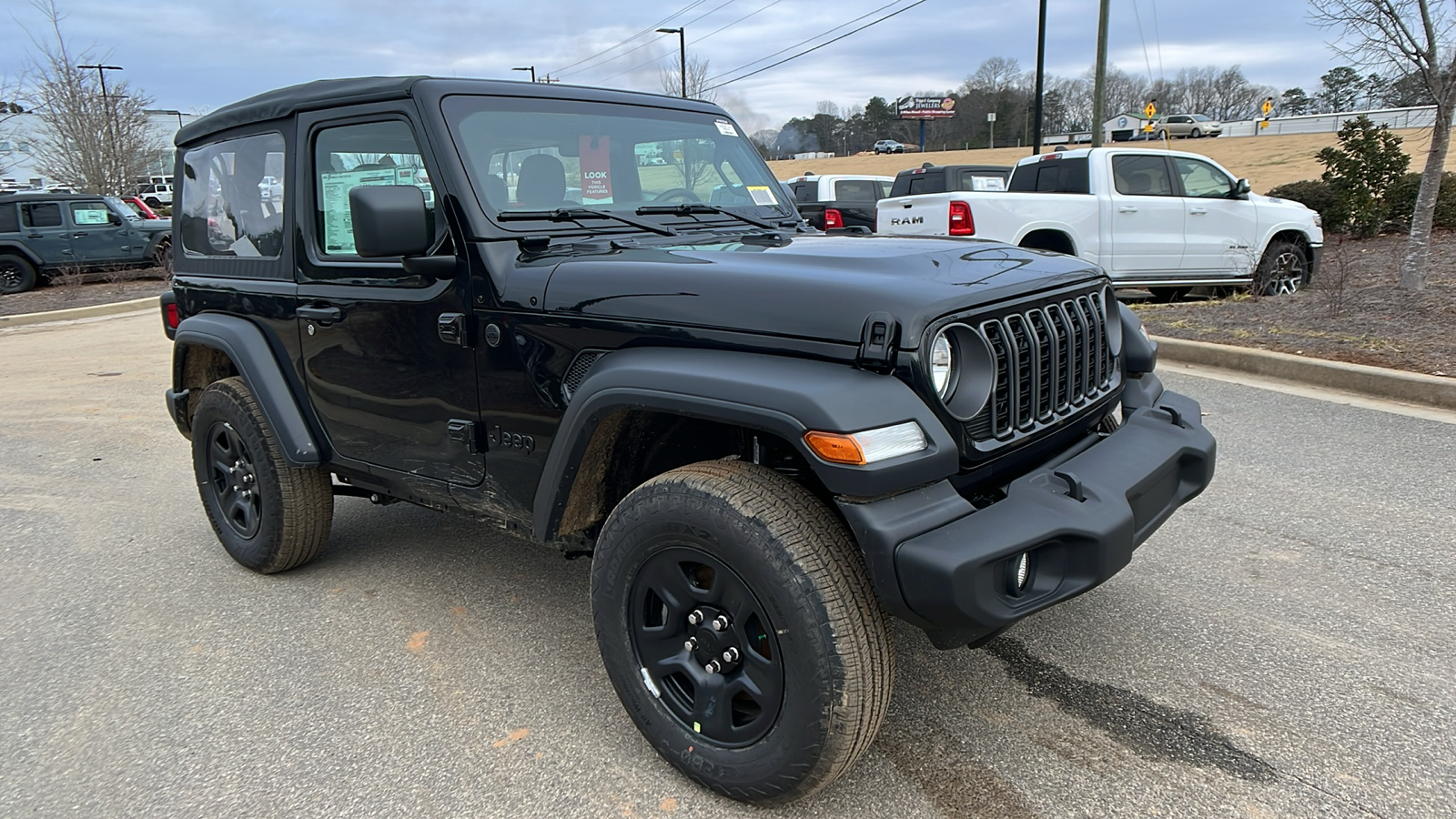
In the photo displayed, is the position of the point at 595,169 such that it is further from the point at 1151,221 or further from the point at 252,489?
the point at 1151,221

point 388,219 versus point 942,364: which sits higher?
point 388,219

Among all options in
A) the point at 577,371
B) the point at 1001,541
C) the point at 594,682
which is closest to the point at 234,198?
the point at 577,371

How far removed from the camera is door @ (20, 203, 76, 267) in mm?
16734

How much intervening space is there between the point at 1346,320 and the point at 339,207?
8.05m

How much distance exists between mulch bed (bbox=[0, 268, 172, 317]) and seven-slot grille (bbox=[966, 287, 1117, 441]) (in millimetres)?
15416

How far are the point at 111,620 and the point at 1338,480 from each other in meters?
5.51

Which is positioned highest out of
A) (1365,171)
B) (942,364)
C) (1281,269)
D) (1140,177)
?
(1365,171)

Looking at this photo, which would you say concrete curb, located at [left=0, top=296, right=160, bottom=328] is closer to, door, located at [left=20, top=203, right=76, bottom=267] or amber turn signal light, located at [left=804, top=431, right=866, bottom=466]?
door, located at [left=20, top=203, right=76, bottom=267]

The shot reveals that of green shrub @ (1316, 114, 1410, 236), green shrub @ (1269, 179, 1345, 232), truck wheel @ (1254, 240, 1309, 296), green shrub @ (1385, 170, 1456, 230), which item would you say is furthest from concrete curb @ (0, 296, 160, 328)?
green shrub @ (1385, 170, 1456, 230)

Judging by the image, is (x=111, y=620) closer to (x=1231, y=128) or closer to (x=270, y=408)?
(x=270, y=408)

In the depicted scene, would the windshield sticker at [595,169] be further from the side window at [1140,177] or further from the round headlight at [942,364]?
the side window at [1140,177]

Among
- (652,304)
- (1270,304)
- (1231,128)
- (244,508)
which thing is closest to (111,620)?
(244,508)

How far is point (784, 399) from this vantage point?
2.08 m

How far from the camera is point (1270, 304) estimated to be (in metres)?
9.03
